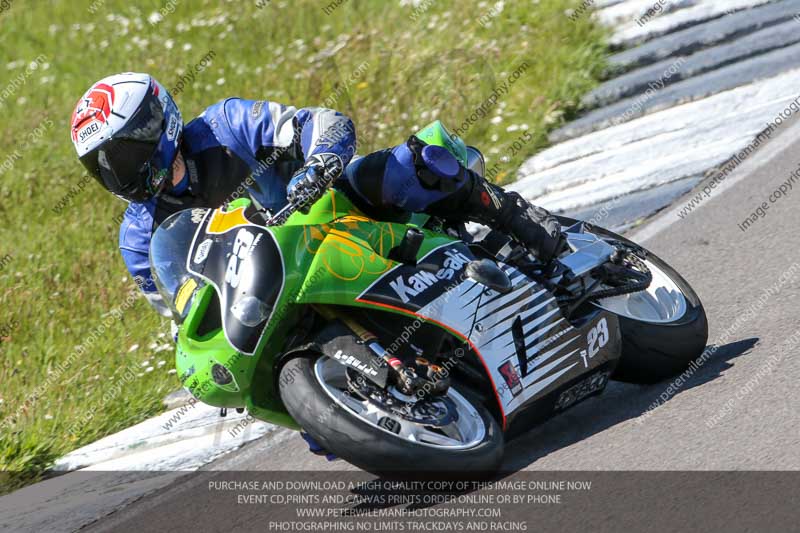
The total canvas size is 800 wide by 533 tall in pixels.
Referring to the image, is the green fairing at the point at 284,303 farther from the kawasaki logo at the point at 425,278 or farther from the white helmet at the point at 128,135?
the white helmet at the point at 128,135

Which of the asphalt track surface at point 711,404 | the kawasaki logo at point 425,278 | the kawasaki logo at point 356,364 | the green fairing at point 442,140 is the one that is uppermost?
the green fairing at point 442,140

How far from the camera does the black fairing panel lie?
13.6 feet

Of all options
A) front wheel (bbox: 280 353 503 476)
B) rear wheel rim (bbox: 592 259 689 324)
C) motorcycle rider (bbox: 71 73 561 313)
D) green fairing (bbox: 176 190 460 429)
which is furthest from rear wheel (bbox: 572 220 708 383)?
green fairing (bbox: 176 190 460 429)

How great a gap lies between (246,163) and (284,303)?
1.35 meters

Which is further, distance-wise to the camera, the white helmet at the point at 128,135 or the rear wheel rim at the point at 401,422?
the white helmet at the point at 128,135

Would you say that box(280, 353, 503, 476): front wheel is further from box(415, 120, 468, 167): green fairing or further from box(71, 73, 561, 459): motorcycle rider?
box(415, 120, 468, 167): green fairing

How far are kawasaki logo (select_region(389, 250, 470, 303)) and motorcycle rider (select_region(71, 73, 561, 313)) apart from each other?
1.38 ft

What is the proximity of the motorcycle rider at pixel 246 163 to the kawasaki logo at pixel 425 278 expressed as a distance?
42 centimetres

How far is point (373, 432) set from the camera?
403 centimetres

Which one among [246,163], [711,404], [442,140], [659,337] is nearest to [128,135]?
[246,163]

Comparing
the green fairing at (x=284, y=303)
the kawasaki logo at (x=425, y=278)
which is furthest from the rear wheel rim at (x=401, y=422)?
the kawasaki logo at (x=425, y=278)

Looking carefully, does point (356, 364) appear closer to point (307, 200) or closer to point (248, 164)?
point (307, 200)

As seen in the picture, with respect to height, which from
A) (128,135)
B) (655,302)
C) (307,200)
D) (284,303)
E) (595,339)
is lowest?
(655,302)

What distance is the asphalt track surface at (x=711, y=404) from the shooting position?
4.15m
